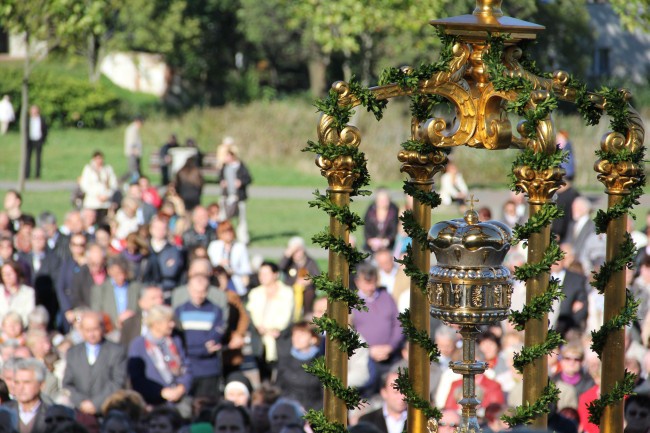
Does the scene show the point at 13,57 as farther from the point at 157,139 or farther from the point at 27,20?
the point at 27,20

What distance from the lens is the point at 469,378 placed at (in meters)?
6.06

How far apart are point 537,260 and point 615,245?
507 millimetres

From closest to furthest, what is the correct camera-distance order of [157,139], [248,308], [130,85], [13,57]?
[248,308] → [157,139] → [13,57] → [130,85]

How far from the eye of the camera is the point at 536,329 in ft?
19.3

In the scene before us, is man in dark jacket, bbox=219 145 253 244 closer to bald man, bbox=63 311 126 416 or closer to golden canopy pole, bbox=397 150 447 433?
bald man, bbox=63 311 126 416

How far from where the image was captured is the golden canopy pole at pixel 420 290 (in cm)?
641

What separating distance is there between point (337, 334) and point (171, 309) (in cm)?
626

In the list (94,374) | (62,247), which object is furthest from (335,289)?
(62,247)

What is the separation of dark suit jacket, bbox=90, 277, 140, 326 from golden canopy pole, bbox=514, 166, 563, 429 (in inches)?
325

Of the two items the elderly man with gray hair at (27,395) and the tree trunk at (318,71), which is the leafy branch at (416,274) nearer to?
the elderly man with gray hair at (27,395)

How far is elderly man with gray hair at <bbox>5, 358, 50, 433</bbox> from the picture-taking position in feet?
33.6

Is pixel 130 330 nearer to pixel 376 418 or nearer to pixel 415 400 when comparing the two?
pixel 376 418

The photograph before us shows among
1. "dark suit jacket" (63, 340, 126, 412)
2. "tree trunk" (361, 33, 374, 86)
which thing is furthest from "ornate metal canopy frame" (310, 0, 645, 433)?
"tree trunk" (361, 33, 374, 86)

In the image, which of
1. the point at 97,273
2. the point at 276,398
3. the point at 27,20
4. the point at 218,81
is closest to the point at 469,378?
the point at 276,398
